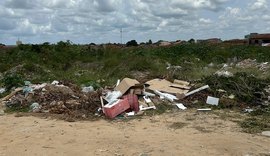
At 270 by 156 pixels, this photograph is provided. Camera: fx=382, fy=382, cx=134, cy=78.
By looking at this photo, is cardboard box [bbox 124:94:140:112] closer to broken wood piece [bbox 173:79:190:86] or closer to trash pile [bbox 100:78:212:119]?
trash pile [bbox 100:78:212:119]

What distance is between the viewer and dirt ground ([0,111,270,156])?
5758 millimetres

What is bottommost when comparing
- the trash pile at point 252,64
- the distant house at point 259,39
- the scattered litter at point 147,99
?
the trash pile at point 252,64

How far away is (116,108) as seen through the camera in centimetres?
835

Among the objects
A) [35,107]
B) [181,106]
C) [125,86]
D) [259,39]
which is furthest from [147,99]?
[259,39]

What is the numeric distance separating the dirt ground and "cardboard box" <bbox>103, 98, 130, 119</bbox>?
0.27 m

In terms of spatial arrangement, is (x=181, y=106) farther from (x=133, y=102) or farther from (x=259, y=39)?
(x=259, y=39)

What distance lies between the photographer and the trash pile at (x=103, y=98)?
8.62m

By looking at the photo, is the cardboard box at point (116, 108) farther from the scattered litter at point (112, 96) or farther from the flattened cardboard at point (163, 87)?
the flattened cardboard at point (163, 87)

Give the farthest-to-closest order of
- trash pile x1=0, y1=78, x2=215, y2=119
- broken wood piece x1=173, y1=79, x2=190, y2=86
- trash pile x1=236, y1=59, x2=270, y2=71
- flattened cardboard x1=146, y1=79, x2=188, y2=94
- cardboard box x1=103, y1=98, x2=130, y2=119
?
trash pile x1=236, y1=59, x2=270, y2=71
broken wood piece x1=173, y1=79, x2=190, y2=86
flattened cardboard x1=146, y1=79, x2=188, y2=94
trash pile x1=0, y1=78, x2=215, y2=119
cardboard box x1=103, y1=98, x2=130, y2=119

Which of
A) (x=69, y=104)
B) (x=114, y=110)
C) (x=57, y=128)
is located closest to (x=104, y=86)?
(x=69, y=104)

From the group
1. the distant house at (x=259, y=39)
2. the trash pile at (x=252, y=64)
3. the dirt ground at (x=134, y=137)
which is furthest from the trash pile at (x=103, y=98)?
the distant house at (x=259, y=39)

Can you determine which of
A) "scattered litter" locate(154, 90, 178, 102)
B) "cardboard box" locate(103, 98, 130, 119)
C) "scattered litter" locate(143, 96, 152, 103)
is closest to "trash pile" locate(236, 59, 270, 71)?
"scattered litter" locate(154, 90, 178, 102)

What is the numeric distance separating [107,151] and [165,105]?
3.49m

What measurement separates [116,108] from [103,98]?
0.99 m
